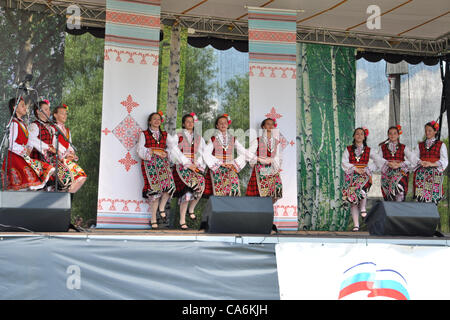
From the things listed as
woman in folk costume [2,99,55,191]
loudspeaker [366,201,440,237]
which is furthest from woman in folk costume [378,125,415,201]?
Result: woman in folk costume [2,99,55,191]

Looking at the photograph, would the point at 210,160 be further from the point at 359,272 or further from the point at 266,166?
the point at 359,272

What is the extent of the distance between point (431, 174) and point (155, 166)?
3292mm

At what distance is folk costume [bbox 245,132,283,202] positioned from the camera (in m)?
6.36

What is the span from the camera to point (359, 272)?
12.2ft

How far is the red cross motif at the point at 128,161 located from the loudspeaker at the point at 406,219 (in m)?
2.78

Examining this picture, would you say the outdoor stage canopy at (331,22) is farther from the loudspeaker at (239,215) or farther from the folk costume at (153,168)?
the loudspeaker at (239,215)

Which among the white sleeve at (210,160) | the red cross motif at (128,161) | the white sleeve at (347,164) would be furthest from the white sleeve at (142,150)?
the white sleeve at (347,164)

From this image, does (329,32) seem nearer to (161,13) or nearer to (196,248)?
(161,13)

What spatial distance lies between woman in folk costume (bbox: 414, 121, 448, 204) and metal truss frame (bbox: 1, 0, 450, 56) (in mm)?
1624

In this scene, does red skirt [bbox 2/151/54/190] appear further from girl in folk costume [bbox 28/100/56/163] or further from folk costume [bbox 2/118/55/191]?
girl in folk costume [bbox 28/100/56/163]

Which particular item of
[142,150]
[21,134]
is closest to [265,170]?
[142,150]

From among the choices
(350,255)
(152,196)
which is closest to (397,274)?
(350,255)

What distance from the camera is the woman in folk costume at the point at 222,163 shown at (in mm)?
6102
